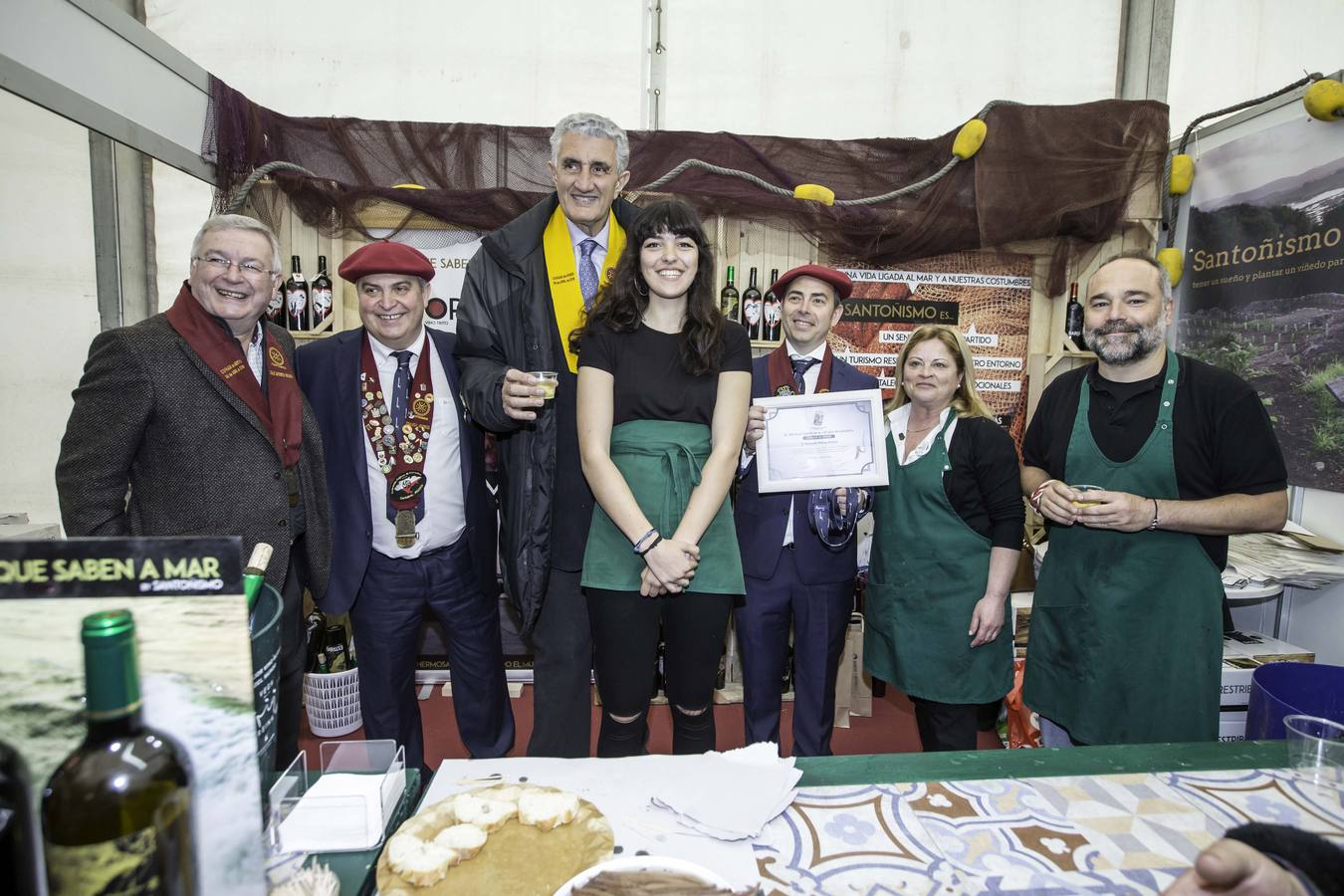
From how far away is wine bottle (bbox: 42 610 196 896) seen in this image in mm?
557

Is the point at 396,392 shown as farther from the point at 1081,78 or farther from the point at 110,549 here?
the point at 1081,78

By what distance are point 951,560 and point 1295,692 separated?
4.98ft

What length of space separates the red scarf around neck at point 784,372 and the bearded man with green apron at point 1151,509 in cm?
89

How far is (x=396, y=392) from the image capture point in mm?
2674

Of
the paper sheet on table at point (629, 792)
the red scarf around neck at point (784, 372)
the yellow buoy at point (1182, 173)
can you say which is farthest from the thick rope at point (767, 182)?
the paper sheet on table at point (629, 792)

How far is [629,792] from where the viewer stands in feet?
3.91

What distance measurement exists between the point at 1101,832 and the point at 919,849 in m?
0.30

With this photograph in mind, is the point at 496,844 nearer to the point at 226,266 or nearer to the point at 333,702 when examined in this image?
the point at 226,266

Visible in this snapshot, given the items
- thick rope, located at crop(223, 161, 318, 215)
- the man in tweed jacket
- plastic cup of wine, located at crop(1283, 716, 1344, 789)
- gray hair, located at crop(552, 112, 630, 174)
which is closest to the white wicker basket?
the man in tweed jacket

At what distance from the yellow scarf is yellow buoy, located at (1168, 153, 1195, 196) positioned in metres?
3.33

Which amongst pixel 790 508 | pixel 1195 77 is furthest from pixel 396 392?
pixel 1195 77

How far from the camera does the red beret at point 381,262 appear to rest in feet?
8.40

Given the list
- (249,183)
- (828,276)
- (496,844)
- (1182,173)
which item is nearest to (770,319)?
(828,276)

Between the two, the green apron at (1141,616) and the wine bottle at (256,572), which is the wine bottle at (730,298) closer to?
the green apron at (1141,616)
